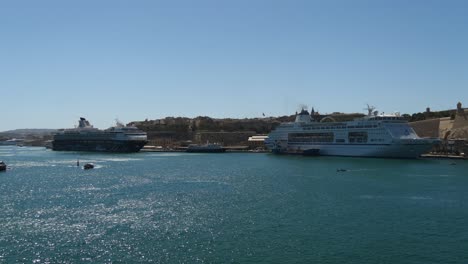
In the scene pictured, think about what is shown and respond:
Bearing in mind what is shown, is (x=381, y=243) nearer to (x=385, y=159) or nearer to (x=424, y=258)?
(x=424, y=258)

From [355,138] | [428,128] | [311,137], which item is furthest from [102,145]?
[428,128]

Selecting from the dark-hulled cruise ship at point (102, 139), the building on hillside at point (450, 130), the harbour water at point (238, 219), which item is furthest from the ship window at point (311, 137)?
the dark-hulled cruise ship at point (102, 139)

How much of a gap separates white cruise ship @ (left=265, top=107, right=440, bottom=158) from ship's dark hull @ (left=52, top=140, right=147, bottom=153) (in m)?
29.7

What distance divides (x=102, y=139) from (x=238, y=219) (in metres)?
81.8

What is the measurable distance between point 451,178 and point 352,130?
98.6ft

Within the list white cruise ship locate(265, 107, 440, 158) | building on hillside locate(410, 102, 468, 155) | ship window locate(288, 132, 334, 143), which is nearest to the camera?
white cruise ship locate(265, 107, 440, 158)

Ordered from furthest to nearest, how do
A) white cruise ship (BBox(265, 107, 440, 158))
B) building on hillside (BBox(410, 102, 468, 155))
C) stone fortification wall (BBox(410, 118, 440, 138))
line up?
stone fortification wall (BBox(410, 118, 440, 138)) → building on hillside (BBox(410, 102, 468, 155)) → white cruise ship (BBox(265, 107, 440, 158))

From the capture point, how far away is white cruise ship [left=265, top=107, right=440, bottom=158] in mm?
66000

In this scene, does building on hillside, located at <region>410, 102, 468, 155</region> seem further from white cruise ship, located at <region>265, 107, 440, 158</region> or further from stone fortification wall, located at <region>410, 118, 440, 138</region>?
white cruise ship, located at <region>265, 107, 440, 158</region>

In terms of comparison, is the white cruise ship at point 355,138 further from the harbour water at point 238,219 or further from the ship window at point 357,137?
the harbour water at point 238,219

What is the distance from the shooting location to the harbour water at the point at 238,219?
20578 mm

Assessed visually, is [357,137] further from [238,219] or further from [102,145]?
[102,145]

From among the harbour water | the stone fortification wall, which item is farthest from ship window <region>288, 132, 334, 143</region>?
the harbour water

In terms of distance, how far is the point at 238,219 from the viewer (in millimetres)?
27406
